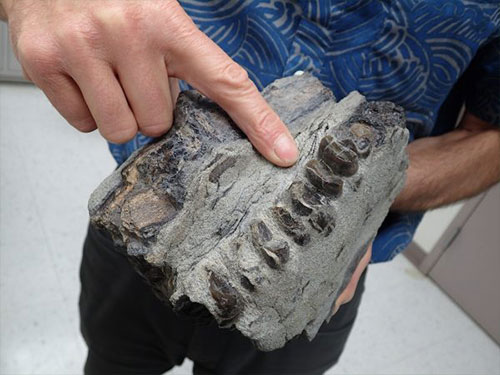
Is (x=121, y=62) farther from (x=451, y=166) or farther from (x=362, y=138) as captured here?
(x=451, y=166)

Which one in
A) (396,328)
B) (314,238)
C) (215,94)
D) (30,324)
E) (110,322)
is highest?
(215,94)

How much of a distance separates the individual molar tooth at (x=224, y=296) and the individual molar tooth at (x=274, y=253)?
0.05 metres

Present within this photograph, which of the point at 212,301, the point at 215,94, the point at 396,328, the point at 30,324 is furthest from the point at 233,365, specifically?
the point at 396,328

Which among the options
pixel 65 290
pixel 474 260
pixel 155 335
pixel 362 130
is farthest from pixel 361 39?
pixel 65 290

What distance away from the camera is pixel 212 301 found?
19.9 inches

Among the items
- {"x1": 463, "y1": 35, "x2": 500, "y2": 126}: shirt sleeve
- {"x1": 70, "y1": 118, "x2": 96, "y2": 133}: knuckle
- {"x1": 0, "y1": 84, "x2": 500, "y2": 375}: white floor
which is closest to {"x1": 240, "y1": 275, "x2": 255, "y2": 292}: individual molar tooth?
{"x1": 70, "y1": 118, "x2": 96, "y2": 133}: knuckle

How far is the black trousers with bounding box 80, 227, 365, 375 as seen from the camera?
2.69 ft

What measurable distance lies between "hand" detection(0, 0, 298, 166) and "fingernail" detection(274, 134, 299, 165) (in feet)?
0.04

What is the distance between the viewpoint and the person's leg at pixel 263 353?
805mm

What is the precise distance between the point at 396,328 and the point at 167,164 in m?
1.33

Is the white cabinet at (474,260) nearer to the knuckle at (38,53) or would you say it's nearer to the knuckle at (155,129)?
the knuckle at (155,129)

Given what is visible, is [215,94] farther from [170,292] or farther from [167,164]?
[170,292]

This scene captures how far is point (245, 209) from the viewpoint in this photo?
544 millimetres

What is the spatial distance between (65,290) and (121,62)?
3.95 ft
